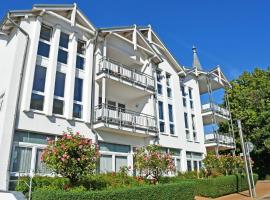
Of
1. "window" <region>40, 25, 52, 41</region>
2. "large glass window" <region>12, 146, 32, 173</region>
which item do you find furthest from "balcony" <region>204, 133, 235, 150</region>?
"large glass window" <region>12, 146, 32, 173</region>

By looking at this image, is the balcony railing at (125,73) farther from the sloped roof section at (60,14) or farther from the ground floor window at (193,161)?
the ground floor window at (193,161)

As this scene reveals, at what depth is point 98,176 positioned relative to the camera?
44.3 feet

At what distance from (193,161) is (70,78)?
1362 cm

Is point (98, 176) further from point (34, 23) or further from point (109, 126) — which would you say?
point (34, 23)

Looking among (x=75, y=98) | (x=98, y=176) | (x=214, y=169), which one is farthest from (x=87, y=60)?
(x=214, y=169)

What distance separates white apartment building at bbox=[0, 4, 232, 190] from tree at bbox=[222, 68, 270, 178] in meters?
9.81

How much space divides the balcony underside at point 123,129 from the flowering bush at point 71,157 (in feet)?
14.9

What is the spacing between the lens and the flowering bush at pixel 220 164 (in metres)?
20.7

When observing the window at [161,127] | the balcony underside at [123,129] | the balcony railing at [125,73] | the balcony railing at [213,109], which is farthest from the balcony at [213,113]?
the balcony underside at [123,129]

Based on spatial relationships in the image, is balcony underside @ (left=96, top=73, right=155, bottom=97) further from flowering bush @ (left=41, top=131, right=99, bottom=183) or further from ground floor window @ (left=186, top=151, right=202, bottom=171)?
ground floor window @ (left=186, top=151, right=202, bottom=171)

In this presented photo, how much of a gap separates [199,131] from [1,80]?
58.9 ft

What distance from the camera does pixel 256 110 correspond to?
102 ft

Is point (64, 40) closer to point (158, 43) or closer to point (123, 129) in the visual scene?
point (123, 129)

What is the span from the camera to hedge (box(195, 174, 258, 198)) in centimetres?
1697
